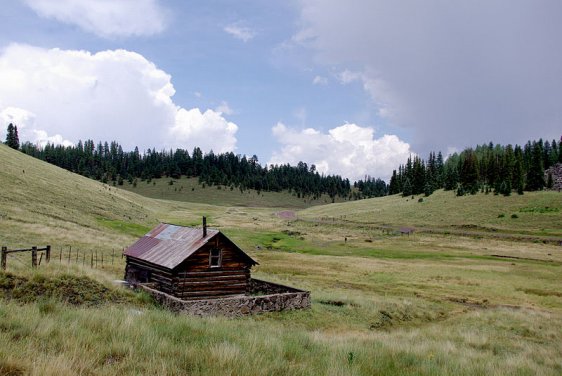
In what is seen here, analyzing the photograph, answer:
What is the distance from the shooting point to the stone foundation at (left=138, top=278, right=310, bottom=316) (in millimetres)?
23344

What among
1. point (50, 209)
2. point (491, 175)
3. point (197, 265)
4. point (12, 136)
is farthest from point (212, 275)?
point (12, 136)

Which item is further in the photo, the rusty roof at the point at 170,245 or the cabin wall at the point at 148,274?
the rusty roof at the point at 170,245

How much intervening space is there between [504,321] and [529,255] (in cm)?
4237

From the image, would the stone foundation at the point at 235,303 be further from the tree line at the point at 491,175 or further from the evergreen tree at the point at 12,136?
the evergreen tree at the point at 12,136

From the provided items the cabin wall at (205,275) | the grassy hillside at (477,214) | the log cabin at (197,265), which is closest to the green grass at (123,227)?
the log cabin at (197,265)

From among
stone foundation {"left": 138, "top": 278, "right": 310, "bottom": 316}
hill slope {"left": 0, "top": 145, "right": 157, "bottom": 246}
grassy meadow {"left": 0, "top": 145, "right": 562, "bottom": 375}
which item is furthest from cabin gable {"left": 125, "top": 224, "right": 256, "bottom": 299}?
hill slope {"left": 0, "top": 145, "right": 157, "bottom": 246}

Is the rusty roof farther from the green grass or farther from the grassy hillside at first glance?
the grassy hillside

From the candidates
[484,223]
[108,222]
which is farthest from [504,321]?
[484,223]

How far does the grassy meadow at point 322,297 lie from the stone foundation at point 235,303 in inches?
28.0

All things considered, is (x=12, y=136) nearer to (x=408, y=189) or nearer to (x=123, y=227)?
(x=123, y=227)

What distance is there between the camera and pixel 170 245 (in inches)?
1144

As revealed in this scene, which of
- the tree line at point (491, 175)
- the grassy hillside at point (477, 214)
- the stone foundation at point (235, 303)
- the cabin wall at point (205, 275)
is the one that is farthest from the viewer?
the tree line at point (491, 175)

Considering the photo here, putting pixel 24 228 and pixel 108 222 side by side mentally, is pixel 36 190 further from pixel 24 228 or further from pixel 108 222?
pixel 24 228

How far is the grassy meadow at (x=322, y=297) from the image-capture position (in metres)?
7.37
